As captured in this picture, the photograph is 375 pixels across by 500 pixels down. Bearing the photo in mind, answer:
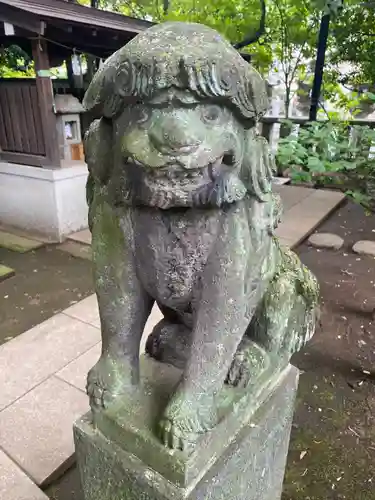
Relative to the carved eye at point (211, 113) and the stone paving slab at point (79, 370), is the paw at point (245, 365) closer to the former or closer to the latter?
the carved eye at point (211, 113)

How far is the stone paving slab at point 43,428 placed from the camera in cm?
184

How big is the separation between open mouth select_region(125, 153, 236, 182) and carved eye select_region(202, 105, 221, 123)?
65mm

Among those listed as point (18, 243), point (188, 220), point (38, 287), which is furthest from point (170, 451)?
point (18, 243)

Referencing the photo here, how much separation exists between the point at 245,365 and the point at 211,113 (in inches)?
27.1

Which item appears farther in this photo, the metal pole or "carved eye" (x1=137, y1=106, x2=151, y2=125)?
the metal pole

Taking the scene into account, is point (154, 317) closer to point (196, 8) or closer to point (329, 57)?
point (196, 8)

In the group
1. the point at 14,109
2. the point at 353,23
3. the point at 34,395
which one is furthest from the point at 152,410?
the point at 353,23

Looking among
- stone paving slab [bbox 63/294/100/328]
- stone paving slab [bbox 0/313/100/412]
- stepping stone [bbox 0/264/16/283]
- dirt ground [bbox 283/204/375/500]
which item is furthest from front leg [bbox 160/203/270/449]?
stepping stone [bbox 0/264/16/283]

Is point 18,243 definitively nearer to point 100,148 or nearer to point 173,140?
point 100,148

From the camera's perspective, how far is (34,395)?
222 centimetres

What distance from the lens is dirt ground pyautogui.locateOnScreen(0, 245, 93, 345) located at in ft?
10.4

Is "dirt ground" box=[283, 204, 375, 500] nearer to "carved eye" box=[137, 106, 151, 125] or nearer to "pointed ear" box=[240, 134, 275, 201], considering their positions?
"pointed ear" box=[240, 134, 275, 201]

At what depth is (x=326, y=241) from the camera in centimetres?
445

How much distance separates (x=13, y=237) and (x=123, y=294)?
4117mm
